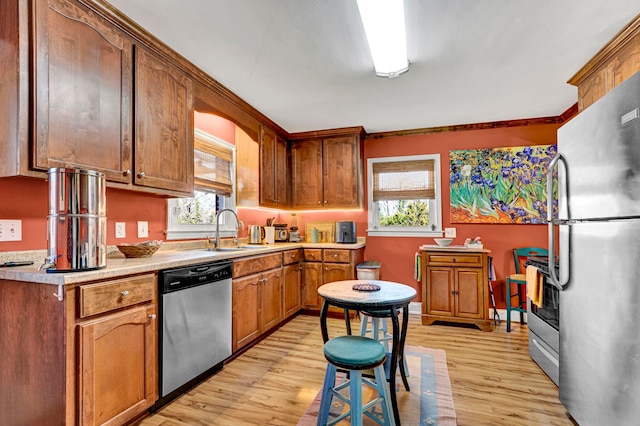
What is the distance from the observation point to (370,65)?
257cm

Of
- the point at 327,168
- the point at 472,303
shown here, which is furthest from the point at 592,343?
the point at 327,168

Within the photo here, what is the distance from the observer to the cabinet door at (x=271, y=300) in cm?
316

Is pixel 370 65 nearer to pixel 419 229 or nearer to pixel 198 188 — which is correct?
pixel 198 188

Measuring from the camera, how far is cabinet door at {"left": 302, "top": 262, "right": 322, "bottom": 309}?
13.2 ft

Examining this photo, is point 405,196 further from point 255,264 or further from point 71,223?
point 71,223

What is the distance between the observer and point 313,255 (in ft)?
13.3

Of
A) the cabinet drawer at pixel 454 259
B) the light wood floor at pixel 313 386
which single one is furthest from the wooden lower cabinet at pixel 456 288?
the light wood floor at pixel 313 386

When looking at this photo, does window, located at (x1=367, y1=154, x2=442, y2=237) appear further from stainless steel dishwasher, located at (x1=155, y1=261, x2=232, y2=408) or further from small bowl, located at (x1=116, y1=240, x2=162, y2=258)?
small bowl, located at (x1=116, y1=240, x2=162, y2=258)

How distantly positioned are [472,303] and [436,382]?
5.04 ft

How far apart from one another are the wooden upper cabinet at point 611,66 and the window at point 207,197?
3.49m

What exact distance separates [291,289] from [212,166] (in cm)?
171

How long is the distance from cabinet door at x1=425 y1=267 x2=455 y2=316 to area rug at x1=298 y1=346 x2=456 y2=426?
1.01 metres

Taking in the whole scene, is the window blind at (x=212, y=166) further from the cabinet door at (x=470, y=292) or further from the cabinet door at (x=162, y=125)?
the cabinet door at (x=470, y=292)

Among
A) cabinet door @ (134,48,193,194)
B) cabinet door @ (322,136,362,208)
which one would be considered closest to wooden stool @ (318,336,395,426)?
cabinet door @ (134,48,193,194)
